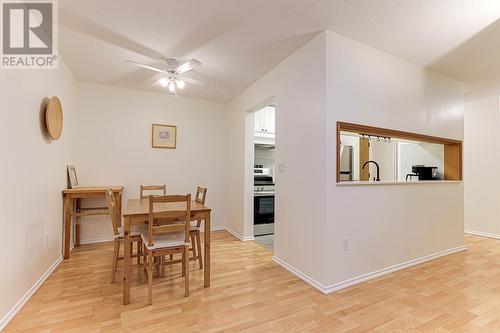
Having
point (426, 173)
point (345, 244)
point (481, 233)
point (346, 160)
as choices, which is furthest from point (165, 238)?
point (481, 233)

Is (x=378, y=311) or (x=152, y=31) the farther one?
(x=152, y=31)

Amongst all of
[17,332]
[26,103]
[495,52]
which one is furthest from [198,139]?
[495,52]

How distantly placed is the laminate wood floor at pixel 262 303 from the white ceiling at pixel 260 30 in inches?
96.1

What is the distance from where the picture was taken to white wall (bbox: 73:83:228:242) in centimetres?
364

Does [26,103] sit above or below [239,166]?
above

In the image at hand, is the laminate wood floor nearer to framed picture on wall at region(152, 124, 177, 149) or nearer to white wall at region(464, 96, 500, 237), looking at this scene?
white wall at region(464, 96, 500, 237)

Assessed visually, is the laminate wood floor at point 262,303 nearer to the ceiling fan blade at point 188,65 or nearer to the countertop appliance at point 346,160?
the countertop appliance at point 346,160

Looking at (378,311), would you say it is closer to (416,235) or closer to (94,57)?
(416,235)

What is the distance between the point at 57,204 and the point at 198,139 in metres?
2.26

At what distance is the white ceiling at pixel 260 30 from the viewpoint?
193cm

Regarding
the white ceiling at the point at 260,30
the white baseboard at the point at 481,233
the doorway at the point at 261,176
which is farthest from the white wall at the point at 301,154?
the white baseboard at the point at 481,233

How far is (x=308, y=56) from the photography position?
8.04 ft

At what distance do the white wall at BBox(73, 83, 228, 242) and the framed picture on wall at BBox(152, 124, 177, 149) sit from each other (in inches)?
3.1

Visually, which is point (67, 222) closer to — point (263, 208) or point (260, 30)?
point (263, 208)
